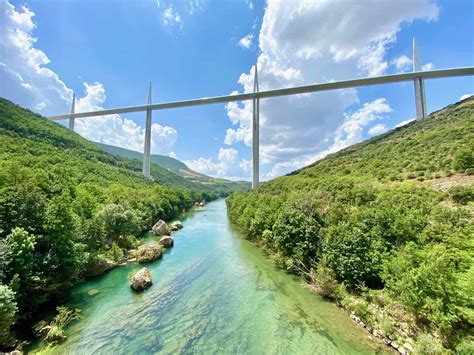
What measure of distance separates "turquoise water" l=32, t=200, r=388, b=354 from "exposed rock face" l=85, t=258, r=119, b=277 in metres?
0.65

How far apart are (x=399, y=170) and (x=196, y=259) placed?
93.6ft

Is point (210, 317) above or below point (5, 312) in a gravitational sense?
below

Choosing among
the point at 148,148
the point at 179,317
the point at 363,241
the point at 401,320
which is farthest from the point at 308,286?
the point at 148,148

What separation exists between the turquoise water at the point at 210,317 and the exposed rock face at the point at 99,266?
654 mm

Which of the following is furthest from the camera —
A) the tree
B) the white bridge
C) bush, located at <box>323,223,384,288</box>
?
the white bridge

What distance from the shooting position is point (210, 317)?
13289 mm

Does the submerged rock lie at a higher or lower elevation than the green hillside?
lower

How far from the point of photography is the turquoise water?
35.3 feet

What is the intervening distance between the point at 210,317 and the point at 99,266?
11268 millimetres

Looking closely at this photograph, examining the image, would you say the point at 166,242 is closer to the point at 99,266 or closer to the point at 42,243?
the point at 99,266

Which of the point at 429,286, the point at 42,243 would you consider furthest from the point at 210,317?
the point at 42,243

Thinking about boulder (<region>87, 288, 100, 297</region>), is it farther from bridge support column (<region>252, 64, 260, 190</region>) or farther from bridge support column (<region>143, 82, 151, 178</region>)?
bridge support column (<region>143, 82, 151, 178</region>)

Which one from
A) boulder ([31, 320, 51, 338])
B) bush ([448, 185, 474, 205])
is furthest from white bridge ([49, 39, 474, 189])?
boulder ([31, 320, 51, 338])

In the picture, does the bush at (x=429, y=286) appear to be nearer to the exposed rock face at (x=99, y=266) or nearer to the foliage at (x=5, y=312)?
the foliage at (x=5, y=312)
